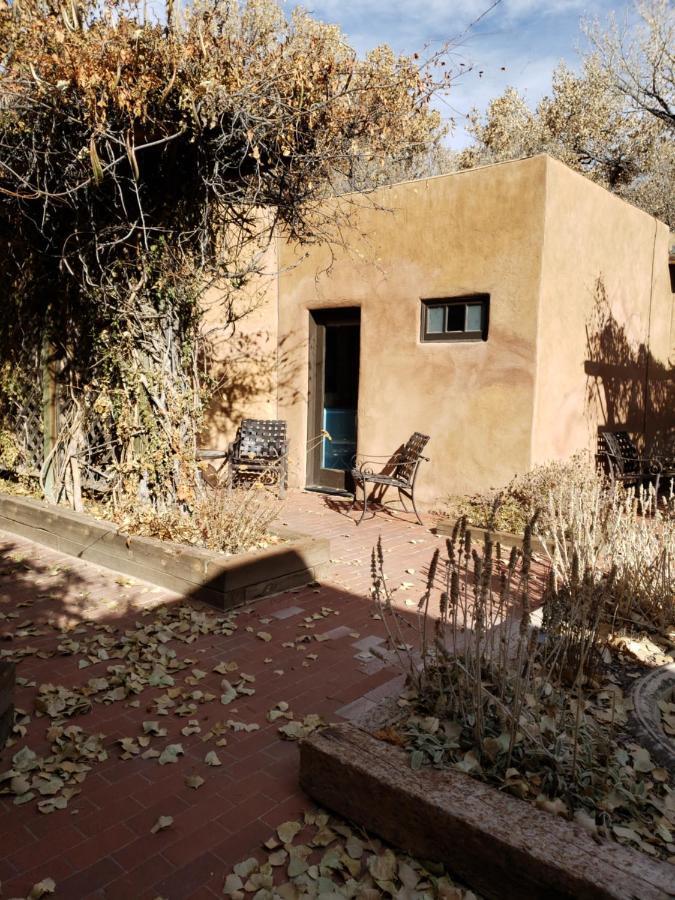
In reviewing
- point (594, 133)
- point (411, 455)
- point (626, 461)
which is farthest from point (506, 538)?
point (594, 133)

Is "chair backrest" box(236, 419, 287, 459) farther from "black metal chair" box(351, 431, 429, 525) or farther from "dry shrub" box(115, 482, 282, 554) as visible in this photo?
"dry shrub" box(115, 482, 282, 554)

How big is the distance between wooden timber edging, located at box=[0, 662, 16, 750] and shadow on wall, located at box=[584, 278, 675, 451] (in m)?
6.85

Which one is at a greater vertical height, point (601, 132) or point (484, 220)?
point (601, 132)

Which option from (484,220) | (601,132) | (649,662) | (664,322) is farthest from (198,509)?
(601,132)

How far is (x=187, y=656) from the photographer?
12.3 feet

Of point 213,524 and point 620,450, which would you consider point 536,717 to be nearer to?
point 213,524

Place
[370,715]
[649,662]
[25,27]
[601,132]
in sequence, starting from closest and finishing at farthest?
[370,715], [649,662], [25,27], [601,132]

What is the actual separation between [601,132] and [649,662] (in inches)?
677

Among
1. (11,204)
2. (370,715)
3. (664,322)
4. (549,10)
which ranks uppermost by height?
(549,10)

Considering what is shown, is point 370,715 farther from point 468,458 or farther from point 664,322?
point 664,322

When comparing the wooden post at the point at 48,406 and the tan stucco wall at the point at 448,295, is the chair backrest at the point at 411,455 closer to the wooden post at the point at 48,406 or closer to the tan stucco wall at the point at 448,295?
the tan stucco wall at the point at 448,295

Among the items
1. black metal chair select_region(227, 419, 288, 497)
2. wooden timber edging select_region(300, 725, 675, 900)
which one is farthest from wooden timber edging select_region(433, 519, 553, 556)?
wooden timber edging select_region(300, 725, 675, 900)

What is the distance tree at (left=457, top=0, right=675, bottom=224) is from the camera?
53.0 ft

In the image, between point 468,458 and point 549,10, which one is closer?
point 468,458
